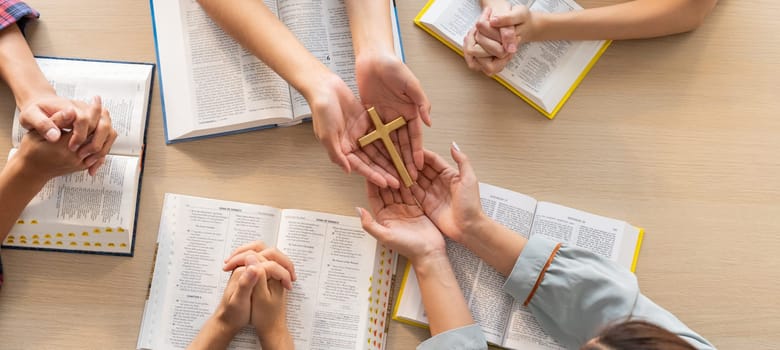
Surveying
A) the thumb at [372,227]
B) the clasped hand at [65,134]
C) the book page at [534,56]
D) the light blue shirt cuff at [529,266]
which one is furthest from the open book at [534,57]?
the clasped hand at [65,134]

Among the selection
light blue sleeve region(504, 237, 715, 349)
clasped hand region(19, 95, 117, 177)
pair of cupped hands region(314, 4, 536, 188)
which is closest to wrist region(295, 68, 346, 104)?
pair of cupped hands region(314, 4, 536, 188)

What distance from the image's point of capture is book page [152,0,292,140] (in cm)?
115

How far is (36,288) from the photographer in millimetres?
1109

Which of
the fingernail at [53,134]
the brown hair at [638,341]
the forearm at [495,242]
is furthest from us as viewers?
the forearm at [495,242]

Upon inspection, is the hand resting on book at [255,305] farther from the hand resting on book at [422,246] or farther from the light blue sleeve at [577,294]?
the light blue sleeve at [577,294]

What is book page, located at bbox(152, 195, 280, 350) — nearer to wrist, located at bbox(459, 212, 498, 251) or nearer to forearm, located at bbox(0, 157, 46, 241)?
forearm, located at bbox(0, 157, 46, 241)

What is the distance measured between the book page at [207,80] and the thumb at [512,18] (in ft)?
1.28

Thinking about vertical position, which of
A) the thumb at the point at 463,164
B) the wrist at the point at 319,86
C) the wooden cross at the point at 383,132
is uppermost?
the wrist at the point at 319,86

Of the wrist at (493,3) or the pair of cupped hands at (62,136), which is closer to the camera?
the pair of cupped hands at (62,136)

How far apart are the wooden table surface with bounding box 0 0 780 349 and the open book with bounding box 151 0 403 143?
29 mm

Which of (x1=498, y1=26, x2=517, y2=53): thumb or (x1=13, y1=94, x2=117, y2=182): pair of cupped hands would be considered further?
(x1=498, y1=26, x2=517, y2=53): thumb

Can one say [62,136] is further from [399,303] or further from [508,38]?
[508,38]

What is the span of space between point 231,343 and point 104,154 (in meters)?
0.39

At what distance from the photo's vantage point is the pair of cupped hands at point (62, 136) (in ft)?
3.32
